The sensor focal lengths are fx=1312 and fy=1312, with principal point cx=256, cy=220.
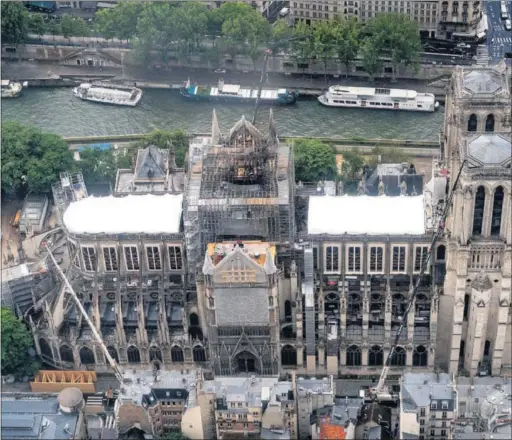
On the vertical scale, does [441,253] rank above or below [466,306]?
above

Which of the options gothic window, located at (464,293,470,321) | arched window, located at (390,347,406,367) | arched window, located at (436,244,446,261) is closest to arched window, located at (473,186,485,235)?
gothic window, located at (464,293,470,321)

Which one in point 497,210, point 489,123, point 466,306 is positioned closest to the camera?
point 497,210

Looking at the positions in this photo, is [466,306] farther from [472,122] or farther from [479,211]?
[472,122]

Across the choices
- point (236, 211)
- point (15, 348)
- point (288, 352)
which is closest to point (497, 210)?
point (236, 211)

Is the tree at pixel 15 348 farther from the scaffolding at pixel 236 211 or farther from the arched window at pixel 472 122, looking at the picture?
the arched window at pixel 472 122

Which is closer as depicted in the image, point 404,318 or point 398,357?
point 404,318

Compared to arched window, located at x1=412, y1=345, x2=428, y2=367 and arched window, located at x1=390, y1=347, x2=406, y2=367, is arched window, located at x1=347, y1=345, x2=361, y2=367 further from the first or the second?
arched window, located at x1=412, y1=345, x2=428, y2=367
